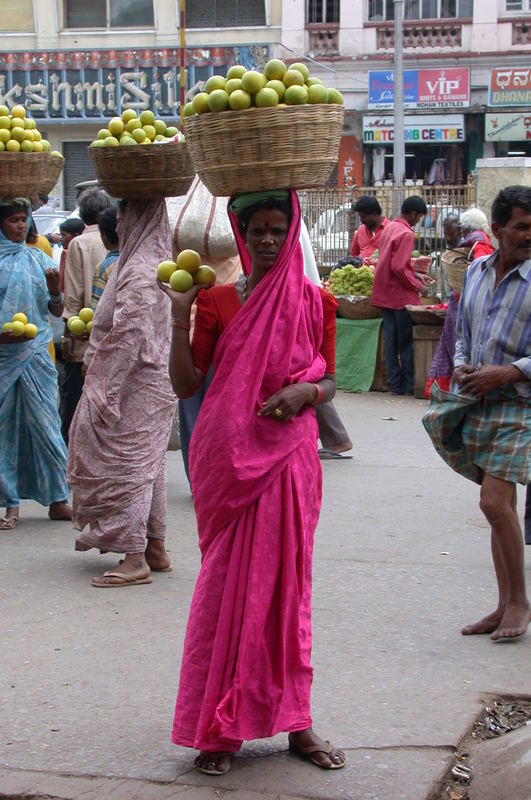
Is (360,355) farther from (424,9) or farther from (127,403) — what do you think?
(424,9)

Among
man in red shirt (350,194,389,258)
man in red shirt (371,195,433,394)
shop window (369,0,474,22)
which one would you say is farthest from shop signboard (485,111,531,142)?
man in red shirt (371,195,433,394)

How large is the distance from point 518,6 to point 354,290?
56.8 ft

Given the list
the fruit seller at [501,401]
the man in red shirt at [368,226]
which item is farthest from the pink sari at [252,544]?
the man in red shirt at [368,226]

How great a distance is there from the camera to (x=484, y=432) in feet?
16.2

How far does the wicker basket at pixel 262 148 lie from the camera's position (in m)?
3.69

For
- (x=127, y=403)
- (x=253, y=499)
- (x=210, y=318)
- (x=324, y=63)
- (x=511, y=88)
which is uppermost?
(x=324, y=63)

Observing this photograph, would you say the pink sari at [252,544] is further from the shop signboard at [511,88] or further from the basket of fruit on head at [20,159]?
the shop signboard at [511,88]

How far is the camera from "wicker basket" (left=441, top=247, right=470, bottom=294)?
9414mm

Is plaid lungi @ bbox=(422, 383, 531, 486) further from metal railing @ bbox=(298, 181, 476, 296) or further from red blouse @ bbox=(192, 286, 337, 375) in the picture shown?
metal railing @ bbox=(298, 181, 476, 296)

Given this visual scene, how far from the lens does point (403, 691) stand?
4.39 m

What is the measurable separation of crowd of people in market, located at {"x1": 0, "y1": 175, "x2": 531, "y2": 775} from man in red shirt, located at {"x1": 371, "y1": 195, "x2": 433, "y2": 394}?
4.70 meters

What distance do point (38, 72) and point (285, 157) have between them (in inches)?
1106

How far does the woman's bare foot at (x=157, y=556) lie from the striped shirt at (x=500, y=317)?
6.37 ft

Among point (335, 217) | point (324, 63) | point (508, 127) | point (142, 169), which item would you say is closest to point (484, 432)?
point (142, 169)
